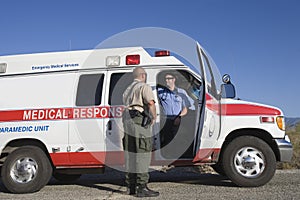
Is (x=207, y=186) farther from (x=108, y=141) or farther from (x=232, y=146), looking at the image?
(x=108, y=141)

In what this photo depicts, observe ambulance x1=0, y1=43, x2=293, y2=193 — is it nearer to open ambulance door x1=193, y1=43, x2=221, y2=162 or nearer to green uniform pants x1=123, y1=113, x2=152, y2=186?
open ambulance door x1=193, y1=43, x2=221, y2=162

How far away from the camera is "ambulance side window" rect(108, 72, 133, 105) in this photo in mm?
6953

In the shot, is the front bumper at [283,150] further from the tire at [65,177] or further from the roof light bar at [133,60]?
the tire at [65,177]

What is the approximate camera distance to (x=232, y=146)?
6734 mm

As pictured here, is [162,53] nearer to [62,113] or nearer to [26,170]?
[62,113]

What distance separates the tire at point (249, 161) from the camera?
661 centimetres

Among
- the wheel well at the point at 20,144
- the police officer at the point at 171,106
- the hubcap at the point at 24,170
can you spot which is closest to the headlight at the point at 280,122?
the police officer at the point at 171,106

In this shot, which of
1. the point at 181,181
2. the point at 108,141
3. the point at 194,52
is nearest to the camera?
the point at 194,52

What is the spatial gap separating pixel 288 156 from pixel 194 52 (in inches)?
90.6

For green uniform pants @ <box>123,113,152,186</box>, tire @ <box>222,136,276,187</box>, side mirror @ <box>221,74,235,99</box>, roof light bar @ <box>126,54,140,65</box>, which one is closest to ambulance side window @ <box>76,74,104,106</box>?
roof light bar @ <box>126,54,140,65</box>

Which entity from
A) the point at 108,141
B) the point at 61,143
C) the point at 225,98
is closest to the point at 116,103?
the point at 108,141

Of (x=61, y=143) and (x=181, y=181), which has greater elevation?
(x=61, y=143)

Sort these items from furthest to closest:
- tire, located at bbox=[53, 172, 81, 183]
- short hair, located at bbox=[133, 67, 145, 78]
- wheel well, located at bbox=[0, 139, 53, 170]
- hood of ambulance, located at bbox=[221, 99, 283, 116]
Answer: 1. tire, located at bbox=[53, 172, 81, 183]
2. wheel well, located at bbox=[0, 139, 53, 170]
3. hood of ambulance, located at bbox=[221, 99, 283, 116]
4. short hair, located at bbox=[133, 67, 145, 78]

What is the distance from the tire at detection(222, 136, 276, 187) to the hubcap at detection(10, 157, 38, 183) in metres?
3.27
